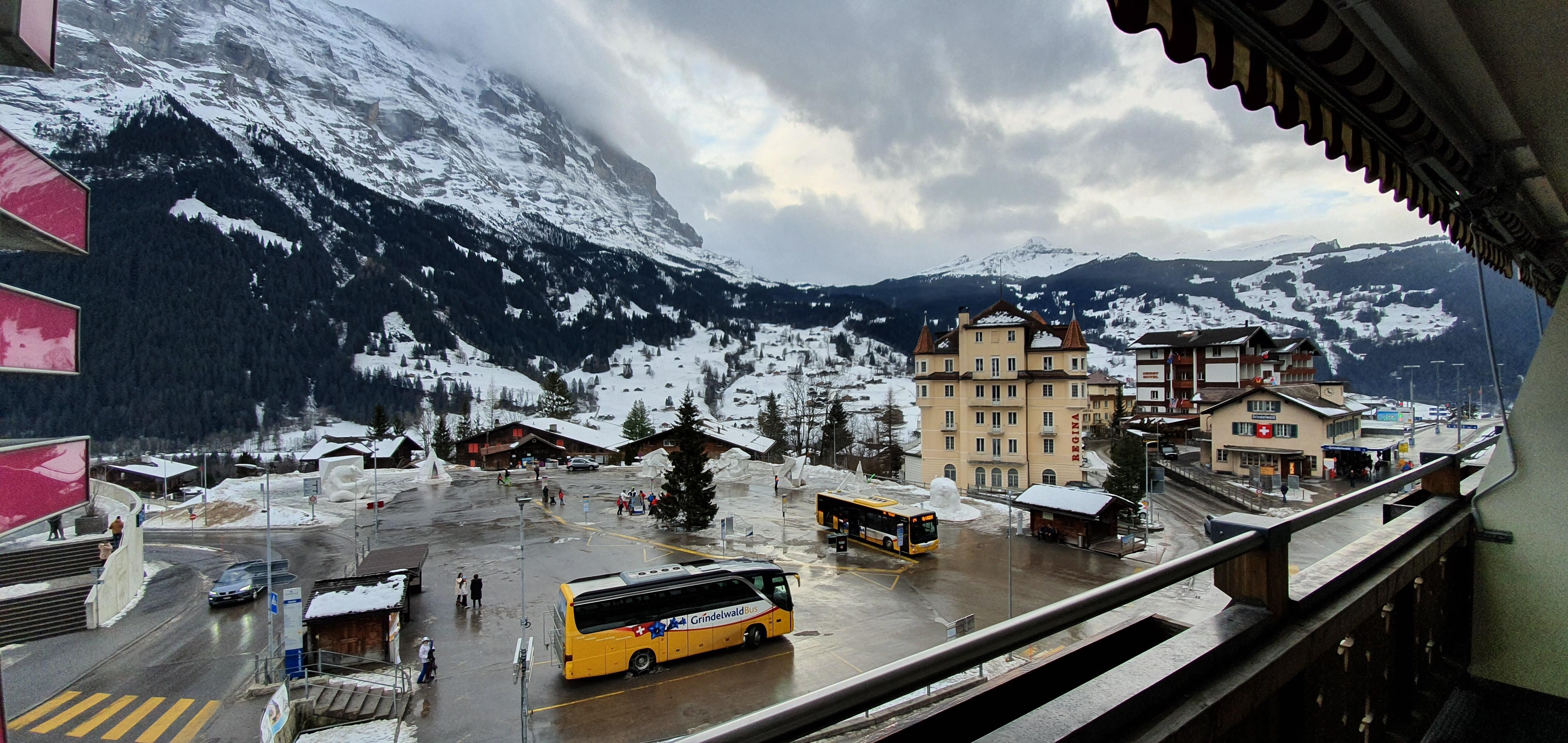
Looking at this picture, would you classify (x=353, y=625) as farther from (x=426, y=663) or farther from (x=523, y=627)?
(x=523, y=627)

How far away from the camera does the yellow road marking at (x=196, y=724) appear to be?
405 inches

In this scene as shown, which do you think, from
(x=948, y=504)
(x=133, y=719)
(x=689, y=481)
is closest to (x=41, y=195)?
(x=133, y=719)

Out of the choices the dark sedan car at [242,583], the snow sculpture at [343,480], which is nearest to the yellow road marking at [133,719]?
the dark sedan car at [242,583]

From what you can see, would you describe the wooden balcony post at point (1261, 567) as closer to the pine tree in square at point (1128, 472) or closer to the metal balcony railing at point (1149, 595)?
the metal balcony railing at point (1149, 595)

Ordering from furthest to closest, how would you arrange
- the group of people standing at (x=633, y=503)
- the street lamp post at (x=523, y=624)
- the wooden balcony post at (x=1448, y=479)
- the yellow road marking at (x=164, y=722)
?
the group of people standing at (x=633, y=503), the yellow road marking at (x=164, y=722), the street lamp post at (x=523, y=624), the wooden balcony post at (x=1448, y=479)

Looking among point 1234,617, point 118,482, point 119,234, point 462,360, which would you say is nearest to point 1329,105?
point 1234,617

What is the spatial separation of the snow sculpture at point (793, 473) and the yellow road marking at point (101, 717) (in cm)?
2749

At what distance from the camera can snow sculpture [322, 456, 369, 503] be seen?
34.4m

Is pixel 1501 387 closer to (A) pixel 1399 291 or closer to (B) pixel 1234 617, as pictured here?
(B) pixel 1234 617

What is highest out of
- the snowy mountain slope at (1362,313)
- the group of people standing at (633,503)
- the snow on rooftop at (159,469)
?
the snowy mountain slope at (1362,313)

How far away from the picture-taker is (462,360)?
437 ft

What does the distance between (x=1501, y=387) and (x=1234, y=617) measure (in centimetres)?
260

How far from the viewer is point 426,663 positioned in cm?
1220

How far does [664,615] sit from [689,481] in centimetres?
1397
